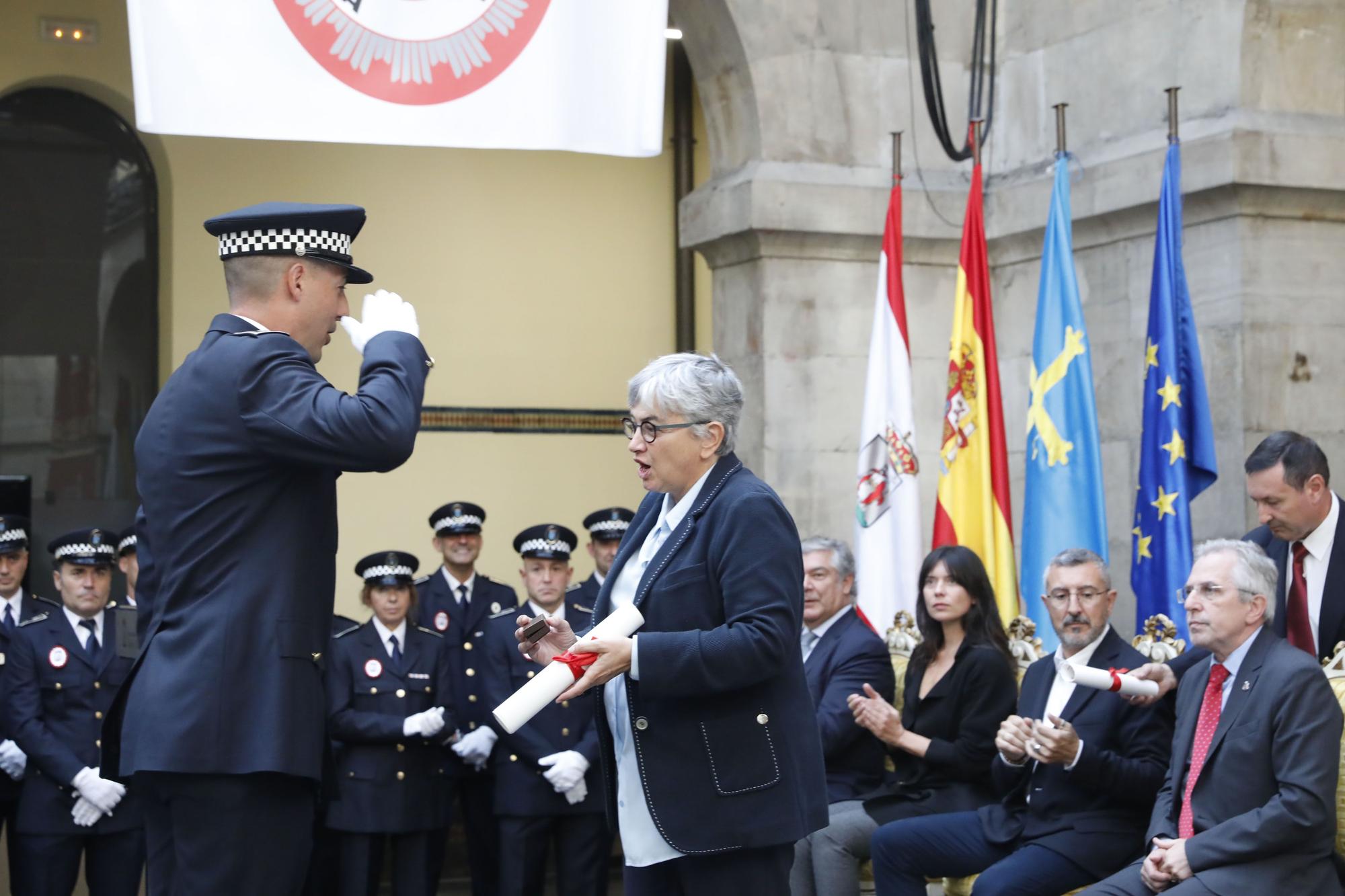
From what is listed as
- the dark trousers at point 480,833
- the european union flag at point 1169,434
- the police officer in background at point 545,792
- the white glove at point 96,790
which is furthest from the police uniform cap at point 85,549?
the european union flag at point 1169,434

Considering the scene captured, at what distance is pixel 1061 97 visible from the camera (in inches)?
253

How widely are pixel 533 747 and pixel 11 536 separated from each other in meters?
2.12

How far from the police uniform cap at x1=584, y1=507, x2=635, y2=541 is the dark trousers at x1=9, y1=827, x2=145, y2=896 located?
6.97 feet

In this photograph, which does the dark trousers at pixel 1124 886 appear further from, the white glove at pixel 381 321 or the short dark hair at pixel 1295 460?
the white glove at pixel 381 321

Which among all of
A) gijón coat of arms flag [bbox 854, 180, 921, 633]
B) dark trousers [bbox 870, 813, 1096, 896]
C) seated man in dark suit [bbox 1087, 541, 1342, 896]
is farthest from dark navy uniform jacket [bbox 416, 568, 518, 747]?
seated man in dark suit [bbox 1087, 541, 1342, 896]

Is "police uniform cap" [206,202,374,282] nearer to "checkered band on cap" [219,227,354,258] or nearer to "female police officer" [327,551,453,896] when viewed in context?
"checkered band on cap" [219,227,354,258]

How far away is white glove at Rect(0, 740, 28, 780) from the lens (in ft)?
18.2

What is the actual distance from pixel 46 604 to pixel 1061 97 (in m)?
4.33

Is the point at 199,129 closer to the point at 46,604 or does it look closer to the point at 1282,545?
the point at 46,604

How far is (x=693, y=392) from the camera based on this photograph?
2922mm

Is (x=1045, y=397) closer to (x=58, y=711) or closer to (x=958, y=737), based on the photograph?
(x=958, y=737)

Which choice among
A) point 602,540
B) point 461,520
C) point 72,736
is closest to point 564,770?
point 602,540

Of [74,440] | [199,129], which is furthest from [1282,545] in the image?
[74,440]

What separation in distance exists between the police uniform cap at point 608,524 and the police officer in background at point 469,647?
0.43 m
